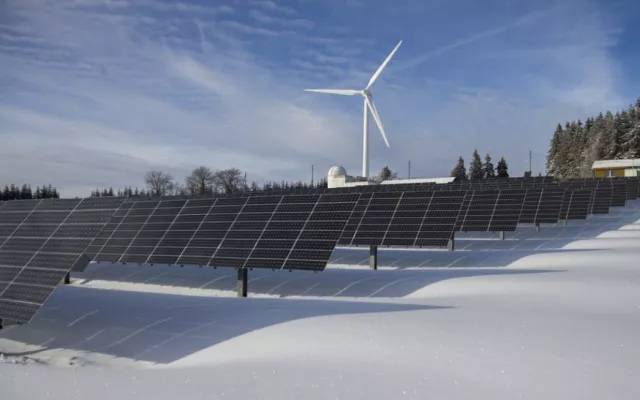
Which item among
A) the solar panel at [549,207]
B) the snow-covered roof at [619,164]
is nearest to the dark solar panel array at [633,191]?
the solar panel at [549,207]

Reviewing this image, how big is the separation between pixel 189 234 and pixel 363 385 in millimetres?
13311

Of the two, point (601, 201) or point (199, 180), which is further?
point (199, 180)

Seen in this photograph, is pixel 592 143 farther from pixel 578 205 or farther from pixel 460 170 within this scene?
A: pixel 578 205

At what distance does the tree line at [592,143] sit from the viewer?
12119cm

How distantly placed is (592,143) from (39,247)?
143m

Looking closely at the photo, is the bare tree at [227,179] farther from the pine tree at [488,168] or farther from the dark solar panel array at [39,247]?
the dark solar panel array at [39,247]

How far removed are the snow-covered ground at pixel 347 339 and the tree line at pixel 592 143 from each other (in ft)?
376

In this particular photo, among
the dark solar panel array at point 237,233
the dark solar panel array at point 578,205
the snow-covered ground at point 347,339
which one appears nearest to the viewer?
the snow-covered ground at point 347,339

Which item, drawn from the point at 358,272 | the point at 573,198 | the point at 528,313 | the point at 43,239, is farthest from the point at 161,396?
the point at 573,198

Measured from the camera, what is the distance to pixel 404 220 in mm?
27047

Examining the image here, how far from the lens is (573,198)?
45844mm

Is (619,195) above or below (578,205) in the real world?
above

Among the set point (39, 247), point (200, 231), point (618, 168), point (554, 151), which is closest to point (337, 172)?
point (618, 168)

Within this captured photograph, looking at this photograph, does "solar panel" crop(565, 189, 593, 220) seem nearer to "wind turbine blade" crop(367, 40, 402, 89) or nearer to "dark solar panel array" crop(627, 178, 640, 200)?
"dark solar panel array" crop(627, 178, 640, 200)
